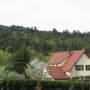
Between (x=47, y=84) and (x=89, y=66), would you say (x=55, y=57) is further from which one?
(x=47, y=84)

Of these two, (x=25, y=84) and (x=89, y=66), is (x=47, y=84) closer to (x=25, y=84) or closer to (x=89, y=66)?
(x=25, y=84)

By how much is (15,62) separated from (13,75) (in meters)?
7.83

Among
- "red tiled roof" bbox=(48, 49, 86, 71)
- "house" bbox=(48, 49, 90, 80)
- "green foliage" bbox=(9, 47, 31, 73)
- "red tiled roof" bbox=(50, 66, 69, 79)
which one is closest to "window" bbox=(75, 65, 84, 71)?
"house" bbox=(48, 49, 90, 80)

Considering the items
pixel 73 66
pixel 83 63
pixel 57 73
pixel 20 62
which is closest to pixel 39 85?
pixel 20 62

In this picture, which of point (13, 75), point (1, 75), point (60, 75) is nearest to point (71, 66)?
point (60, 75)

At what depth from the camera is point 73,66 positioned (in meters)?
68.4

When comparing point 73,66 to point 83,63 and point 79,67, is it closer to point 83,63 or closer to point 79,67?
point 79,67

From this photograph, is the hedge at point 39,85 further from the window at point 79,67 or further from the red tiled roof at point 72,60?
the window at point 79,67

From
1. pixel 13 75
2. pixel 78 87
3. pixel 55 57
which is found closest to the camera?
pixel 78 87

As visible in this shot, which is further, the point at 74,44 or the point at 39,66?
the point at 74,44

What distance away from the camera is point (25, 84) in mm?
40531

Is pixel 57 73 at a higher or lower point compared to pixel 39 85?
lower

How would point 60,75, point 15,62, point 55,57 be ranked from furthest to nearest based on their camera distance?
1. point 55,57
2. point 60,75
3. point 15,62

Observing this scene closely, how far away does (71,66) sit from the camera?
224 feet
